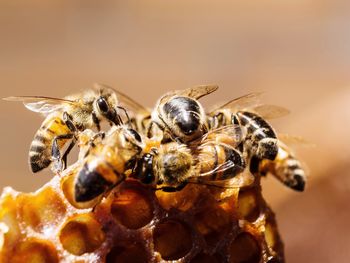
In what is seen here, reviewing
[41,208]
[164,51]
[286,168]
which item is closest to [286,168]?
Answer: [286,168]

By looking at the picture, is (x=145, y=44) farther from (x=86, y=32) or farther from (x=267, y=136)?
(x=267, y=136)

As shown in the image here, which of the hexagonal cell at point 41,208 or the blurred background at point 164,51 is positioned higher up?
the hexagonal cell at point 41,208

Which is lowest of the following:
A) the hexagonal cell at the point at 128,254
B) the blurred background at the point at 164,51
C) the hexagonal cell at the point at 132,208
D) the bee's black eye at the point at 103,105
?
the blurred background at the point at 164,51

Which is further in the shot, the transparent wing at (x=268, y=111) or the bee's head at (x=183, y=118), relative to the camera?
the transparent wing at (x=268, y=111)

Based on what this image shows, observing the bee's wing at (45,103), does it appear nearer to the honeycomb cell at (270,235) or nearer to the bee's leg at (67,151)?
the bee's leg at (67,151)

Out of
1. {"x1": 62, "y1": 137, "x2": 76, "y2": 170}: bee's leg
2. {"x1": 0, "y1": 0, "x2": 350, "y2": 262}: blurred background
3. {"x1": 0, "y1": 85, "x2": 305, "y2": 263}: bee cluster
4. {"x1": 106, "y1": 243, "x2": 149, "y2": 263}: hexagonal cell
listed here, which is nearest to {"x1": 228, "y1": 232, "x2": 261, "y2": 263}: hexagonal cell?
{"x1": 0, "y1": 85, "x2": 305, "y2": 263}: bee cluster

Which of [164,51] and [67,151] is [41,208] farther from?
[164,51]

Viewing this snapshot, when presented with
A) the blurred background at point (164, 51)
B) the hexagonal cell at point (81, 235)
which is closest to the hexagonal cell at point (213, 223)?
the hexagonal cell at point (81, 235)
